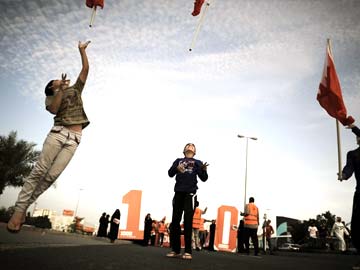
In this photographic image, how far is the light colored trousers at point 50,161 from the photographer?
13.0 feet

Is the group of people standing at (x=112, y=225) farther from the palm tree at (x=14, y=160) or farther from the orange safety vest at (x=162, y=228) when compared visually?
the palm tree at (x=14, y=160)

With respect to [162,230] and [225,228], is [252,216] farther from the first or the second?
[162,230]

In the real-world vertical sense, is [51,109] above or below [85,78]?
below

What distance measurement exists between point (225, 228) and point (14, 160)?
24853 mm

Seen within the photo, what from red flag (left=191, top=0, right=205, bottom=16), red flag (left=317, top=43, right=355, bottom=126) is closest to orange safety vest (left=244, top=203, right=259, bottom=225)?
red flag (left=317, top=43, right=355, bottom=126)

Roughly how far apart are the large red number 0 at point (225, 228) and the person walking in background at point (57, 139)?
13.1 meters

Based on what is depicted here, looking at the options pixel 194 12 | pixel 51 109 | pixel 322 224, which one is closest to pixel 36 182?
pixel 51 109

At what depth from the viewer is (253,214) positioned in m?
11.1

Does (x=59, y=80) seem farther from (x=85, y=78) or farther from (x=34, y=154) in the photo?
(x=34, y=154)

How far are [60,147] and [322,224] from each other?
79.6 m

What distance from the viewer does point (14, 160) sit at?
107 feet

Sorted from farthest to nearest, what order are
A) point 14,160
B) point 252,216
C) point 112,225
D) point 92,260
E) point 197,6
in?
point 14,160
point 112,225
point 252,216
point 197,6
point 92,260

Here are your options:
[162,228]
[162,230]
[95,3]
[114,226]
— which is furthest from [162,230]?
[95,3]

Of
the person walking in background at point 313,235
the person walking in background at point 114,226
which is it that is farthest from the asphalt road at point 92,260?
the person walking in background at point 313,235
